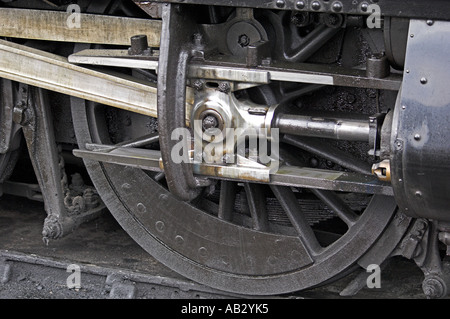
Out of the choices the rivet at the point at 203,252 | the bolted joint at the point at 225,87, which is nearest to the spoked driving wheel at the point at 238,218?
the rivet at the point at 203,252

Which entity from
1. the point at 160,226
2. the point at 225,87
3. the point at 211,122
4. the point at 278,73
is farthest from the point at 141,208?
the point at 278,73

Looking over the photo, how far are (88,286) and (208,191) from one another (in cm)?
70

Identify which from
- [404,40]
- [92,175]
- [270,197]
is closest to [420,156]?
[404,40]

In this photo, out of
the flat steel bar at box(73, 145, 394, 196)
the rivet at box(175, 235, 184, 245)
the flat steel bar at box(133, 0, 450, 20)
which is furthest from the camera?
the rivet at box(175, 235, 184, 245)

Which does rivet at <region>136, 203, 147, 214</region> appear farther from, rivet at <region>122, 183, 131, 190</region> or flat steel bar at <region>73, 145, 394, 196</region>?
flat steel bar at <region>73, 145, 394, 196</region>

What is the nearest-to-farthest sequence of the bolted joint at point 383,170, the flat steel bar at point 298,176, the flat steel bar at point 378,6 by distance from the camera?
the flat steel bar at point 378,6, the bolted joint at point 383,170, the flat steel bar at point 298,176

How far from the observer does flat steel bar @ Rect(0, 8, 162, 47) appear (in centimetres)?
371

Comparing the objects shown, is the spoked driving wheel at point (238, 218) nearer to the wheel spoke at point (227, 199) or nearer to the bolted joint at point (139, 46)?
the wheel spoke at point (227, 199)

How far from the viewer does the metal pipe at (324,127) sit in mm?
3283

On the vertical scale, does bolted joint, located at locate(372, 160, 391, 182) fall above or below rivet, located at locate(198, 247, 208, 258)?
above

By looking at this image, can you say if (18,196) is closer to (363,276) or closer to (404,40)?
(363,276)

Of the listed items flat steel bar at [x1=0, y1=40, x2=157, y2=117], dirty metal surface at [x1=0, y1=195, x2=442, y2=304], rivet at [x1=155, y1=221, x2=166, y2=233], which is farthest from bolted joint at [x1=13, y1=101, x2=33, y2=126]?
rivet at [x1=155, y1=221, x2=166, y2=233]

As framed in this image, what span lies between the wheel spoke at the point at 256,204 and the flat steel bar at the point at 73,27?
713 millimetres
